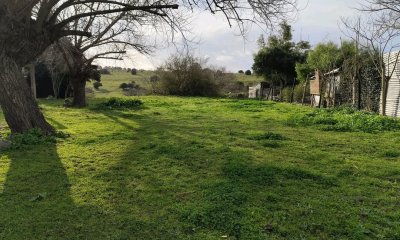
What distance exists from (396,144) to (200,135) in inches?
166

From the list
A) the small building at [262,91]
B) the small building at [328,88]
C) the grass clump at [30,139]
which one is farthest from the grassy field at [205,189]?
the small building at [262,91]

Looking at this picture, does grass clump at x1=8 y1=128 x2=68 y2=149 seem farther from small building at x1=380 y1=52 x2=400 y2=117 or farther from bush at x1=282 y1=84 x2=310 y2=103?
bush at x1=282 y1=84 x2=310 y2=103

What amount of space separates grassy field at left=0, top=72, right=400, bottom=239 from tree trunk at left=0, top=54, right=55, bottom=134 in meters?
1.45

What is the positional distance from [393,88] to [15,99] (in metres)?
14.8

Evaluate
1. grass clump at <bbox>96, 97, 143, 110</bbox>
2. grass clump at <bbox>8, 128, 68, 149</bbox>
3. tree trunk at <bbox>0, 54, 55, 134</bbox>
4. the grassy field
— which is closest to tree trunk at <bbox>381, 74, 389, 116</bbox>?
the grassy field

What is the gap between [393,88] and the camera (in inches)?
655

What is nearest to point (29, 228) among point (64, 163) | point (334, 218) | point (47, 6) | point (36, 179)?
point (36, 179)

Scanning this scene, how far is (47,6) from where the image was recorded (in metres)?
9.39

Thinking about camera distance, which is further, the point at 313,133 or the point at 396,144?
the point at 313,133

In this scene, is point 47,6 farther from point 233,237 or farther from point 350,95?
point 350,95

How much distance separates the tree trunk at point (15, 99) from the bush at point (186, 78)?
2273cm

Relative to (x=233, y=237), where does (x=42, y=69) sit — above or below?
above

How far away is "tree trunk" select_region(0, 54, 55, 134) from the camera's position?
8906mm

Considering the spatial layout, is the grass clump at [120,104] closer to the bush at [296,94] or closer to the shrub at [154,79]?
the shrub at [154,79]
